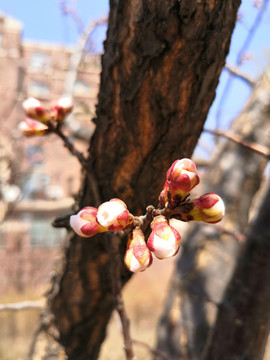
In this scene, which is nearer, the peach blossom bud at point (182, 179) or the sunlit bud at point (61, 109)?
the peach blossom bud at point (182, 179)

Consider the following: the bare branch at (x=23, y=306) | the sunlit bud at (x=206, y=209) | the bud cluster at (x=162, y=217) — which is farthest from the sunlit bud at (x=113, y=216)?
the bare branch at (x=23, y=306)

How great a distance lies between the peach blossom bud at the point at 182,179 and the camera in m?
0.47


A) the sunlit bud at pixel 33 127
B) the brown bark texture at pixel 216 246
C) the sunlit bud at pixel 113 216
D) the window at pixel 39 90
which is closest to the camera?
the sunlit bud at pixel 113 216

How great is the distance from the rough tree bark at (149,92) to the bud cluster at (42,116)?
0.11 metres

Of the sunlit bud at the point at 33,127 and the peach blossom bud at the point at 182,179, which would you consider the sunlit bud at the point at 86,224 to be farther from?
the sunlit bud at the point at 33,127

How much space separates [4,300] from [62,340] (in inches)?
237

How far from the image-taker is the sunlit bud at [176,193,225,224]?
0.49m

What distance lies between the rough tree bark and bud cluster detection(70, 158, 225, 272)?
1.21 feet

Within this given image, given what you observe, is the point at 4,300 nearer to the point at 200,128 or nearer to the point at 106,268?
the point at 106,268

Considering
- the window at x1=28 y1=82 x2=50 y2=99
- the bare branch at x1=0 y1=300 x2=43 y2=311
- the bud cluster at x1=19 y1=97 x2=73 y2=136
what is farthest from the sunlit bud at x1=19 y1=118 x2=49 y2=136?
the window at x1=28 y1=82 x2=50 y2=99

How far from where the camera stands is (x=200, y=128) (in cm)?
89

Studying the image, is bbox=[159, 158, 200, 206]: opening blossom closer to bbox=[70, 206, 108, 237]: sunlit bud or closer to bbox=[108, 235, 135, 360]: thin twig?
bbox=[70, 206, 108, 237]: sunlit bud

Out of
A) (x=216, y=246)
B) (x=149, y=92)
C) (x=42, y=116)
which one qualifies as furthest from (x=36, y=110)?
(x=216, y=246)

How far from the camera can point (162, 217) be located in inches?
20.0
